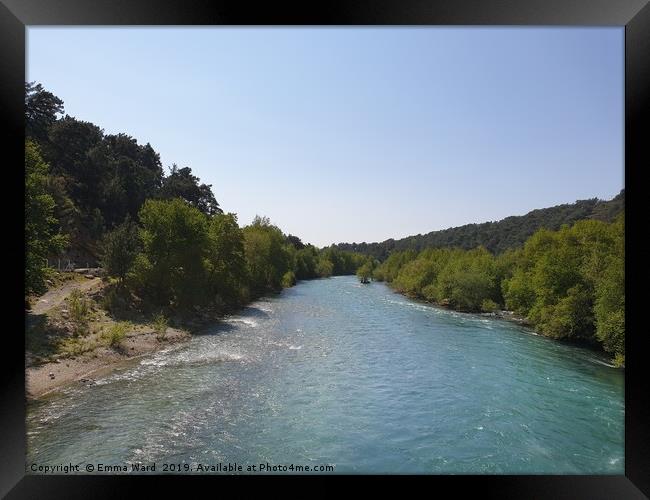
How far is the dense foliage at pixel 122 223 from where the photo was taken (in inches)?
666

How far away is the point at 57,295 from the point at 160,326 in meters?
4.28

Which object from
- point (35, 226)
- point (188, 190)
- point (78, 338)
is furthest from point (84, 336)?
point (188, 190)

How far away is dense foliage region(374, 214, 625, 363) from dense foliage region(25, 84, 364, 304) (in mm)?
17614

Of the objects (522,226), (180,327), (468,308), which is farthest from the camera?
(522,226)

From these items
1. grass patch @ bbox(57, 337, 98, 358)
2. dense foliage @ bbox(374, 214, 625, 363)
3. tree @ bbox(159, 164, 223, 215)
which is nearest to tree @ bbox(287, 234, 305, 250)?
tree @ bbox(159, 164, 223, 215)

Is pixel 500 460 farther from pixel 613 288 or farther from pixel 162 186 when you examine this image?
pixel 162 186

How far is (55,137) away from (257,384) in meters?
19.6

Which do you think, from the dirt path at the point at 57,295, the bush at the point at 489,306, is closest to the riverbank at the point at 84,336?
the dirt path at the point at 57,295

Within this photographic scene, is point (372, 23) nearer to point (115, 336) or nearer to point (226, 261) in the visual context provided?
point (115, 336)

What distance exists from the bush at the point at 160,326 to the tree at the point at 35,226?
5062 millimetres

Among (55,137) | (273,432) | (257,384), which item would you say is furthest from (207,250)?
(273,432)

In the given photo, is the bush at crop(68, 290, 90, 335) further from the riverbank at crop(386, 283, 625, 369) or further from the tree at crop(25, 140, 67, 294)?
the riverbank at crop(386, 283, 625, 369)

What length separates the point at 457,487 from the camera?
3979mm

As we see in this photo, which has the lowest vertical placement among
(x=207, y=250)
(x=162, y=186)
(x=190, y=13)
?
(x=207, y=250)
